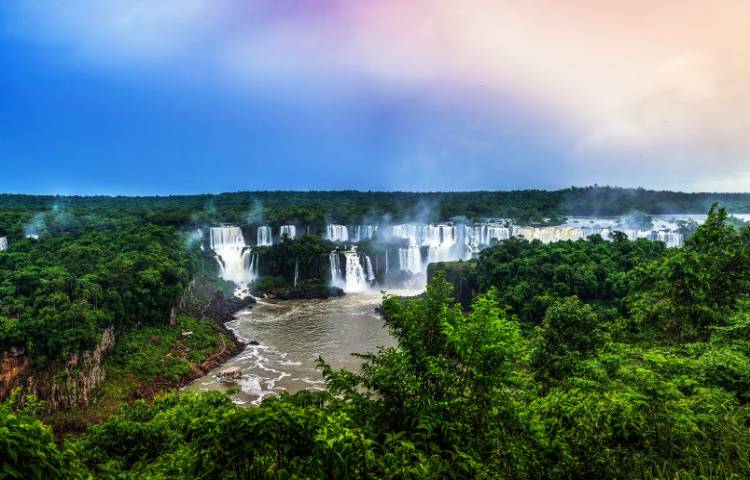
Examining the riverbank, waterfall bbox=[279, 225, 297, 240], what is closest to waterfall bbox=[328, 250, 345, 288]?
waterfall bbox=[279, 225, 297, 240]

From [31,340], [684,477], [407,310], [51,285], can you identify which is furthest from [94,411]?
[684,477]

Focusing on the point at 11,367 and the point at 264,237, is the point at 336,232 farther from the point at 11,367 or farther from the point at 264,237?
the point at 11,367

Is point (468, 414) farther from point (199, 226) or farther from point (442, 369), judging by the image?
point (199, 226)

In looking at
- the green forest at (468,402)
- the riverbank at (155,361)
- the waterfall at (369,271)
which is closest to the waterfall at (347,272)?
the waterfall at (369,271)

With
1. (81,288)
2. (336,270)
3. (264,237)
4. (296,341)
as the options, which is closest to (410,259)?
(336,270)

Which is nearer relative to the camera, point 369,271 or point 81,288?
point 81,288
